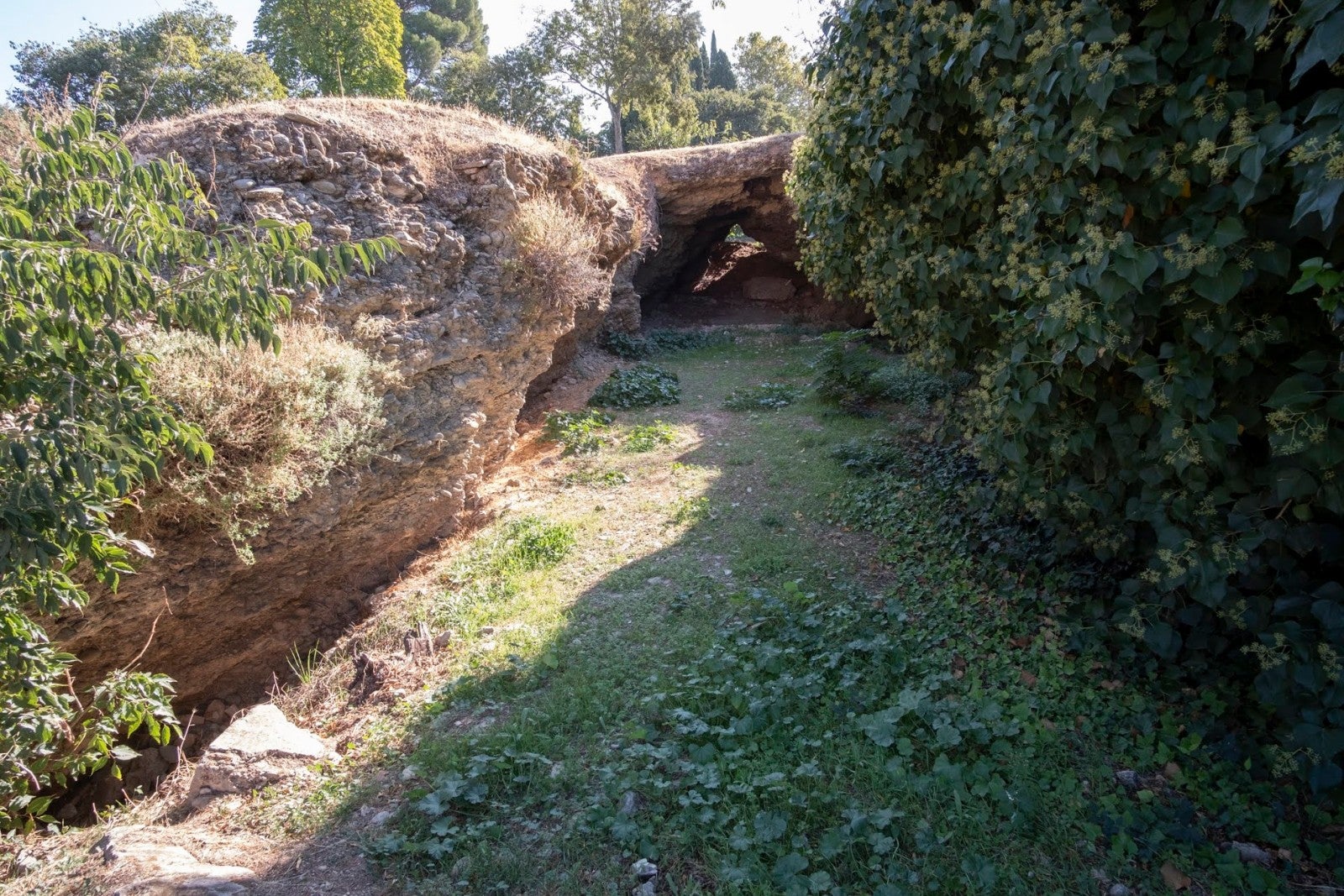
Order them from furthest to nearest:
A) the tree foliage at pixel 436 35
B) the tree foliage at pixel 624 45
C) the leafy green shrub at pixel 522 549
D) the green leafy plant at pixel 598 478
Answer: the tree foliage at pixel 436 35 → the tree foliage at pixel 624 45 → the green leafy plant at pixel 598 478 → the leafy green shrub at pixel 522 549

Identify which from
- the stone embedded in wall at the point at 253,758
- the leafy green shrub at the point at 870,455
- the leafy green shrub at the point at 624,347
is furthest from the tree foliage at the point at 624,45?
the stone embedded in wall at the point at 253,758

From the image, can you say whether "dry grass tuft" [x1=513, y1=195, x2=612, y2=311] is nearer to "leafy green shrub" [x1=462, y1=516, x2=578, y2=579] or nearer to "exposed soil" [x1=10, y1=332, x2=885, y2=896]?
"exposed soil" [x1=10, y1=332, x2=885, y2=896]

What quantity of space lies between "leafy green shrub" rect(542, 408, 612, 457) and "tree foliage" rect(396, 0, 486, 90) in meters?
30.6

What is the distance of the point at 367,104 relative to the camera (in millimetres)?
8102

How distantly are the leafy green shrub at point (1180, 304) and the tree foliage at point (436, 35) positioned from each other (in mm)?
36037

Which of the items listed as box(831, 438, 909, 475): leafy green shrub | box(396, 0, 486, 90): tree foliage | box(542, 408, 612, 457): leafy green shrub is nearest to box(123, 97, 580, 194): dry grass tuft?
box(542, 408, 612, 457): leafy green shrub

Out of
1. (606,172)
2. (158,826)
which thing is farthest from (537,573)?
(606,172)

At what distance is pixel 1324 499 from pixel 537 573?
463 centimetres

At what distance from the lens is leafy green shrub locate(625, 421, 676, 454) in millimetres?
8305

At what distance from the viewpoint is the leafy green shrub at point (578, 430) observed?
27.6ft

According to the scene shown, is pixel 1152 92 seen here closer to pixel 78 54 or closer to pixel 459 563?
pixel 459 563

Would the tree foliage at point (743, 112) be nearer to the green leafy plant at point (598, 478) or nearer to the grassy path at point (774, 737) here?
the green leafy plant at point (598, 478)

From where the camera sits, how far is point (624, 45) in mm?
24781

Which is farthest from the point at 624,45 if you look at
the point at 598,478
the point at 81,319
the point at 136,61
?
the point at 81,319
